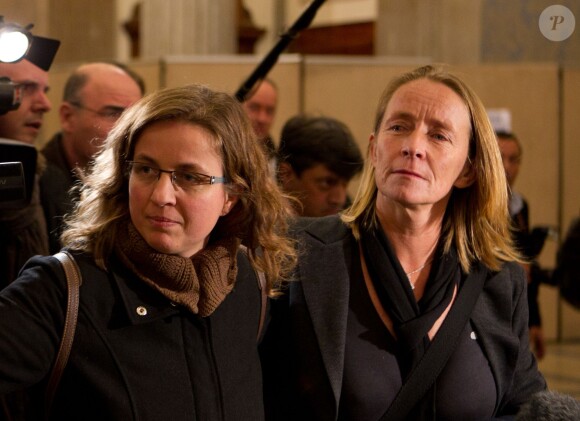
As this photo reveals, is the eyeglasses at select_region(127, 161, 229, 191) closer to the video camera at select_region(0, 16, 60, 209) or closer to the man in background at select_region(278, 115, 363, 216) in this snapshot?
the video camera at select_region(0, 16, 60, 209)

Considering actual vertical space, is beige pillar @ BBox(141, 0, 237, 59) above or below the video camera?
above

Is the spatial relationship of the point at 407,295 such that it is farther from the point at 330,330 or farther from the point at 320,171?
the point at 320,171

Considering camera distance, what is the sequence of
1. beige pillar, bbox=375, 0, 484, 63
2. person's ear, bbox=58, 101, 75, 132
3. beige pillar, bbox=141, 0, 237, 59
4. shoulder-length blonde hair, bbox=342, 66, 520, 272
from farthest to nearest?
1. beige pillar, bbox=141, 0, 237, 59
2. beige pillar, bbox=375, 0, 484, 63
3. person's ear, bbox=58, 101, 75, 132
4. shoulder-length blonde hair, bbox=342, 66, 520, 272

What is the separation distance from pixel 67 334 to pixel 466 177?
1196mm

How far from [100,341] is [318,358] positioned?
0.60 metres

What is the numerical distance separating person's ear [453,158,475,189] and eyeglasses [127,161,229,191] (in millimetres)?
821

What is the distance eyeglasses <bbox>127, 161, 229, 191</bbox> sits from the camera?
1.98 m

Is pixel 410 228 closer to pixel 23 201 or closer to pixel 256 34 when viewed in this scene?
pixel 23 201

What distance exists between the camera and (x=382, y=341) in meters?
2.36

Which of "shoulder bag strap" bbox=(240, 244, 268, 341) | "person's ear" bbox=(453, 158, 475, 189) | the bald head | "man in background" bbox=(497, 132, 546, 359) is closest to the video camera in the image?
"shoulder bag strap" bbox=(240, 244, 268, 341)

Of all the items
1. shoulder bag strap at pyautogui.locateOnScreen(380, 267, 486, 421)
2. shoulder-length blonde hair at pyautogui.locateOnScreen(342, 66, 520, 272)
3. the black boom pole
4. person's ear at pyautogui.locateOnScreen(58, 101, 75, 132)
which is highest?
the black boom pole

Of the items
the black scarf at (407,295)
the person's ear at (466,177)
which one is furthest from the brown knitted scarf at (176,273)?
the person's ear at (466,177)

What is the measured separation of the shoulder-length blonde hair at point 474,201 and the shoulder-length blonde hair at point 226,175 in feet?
1.25

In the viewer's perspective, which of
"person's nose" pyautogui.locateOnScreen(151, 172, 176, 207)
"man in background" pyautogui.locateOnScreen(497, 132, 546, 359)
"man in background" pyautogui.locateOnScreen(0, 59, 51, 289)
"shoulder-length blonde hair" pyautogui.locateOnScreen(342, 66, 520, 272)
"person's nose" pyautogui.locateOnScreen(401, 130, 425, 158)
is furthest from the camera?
"man in background" pyautogui.locateOnScreen(497, 132, 546, 359)
